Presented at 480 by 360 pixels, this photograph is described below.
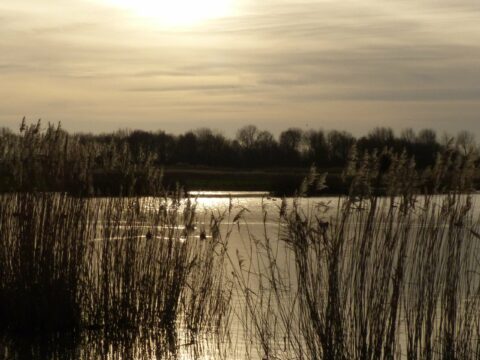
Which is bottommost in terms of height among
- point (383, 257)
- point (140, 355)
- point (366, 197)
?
point (140, 355)

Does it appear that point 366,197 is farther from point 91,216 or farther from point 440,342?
point 91,216

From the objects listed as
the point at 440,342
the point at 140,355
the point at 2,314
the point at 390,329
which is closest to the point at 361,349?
the point at 390,329

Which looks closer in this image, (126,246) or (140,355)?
(140,355)

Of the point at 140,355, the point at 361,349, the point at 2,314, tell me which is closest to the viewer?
the point at 361,349

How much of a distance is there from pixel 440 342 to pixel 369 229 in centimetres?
104

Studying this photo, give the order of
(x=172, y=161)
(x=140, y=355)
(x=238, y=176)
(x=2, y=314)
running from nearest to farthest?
(x=140, y=355), (x=2, y=314), (x=238, y=176), (x=172, y=161)

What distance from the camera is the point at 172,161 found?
5728 centimetres

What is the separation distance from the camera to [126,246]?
862 cm

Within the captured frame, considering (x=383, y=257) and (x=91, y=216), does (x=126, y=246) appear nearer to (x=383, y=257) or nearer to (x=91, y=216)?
(x=91, y=216)

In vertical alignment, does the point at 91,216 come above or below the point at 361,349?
above

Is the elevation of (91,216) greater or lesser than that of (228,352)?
greater

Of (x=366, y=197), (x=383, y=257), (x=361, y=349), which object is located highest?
(x=366, y=197)

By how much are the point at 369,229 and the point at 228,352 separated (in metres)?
2.30

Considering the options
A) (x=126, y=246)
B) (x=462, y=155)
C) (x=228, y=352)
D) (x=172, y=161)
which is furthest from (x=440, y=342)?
(x=172, y=161)
